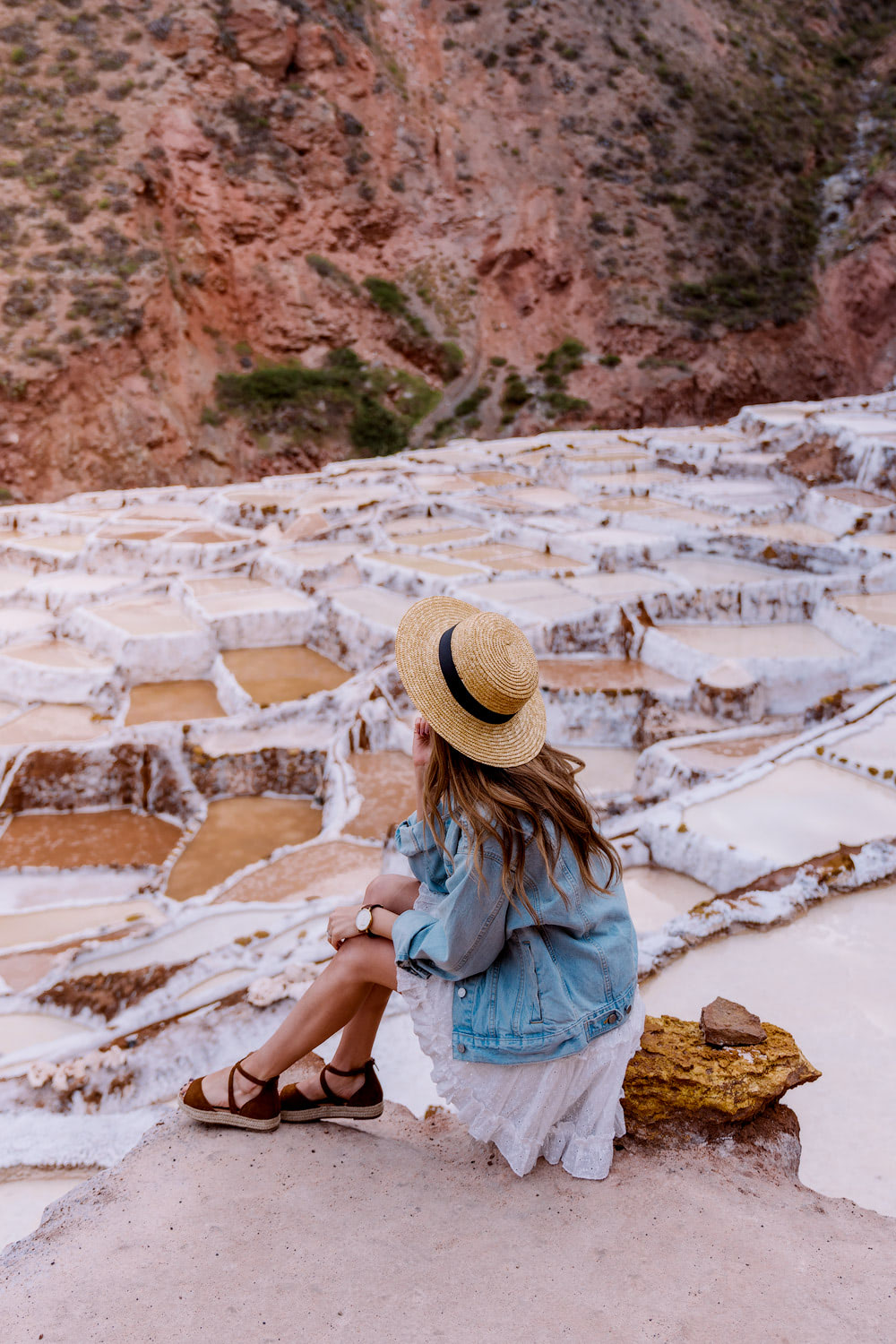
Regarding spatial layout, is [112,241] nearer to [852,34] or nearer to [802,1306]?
[802,1306]

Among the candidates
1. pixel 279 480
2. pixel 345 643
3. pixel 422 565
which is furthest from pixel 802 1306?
pixel 279 480

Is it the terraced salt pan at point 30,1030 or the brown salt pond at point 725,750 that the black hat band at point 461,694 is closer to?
the terraced salt pan at point 30,1030

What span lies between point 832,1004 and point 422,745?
143 cm

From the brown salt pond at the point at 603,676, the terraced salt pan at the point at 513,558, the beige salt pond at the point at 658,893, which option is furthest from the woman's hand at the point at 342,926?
the terraced salt pan at the point at 513,558

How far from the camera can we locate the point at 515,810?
1681 millimetres

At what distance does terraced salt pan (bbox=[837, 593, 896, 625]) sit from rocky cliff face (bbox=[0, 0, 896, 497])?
37.3 feet

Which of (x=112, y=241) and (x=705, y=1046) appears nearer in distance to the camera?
(x=705, y=1046)

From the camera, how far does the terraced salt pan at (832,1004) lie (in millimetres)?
2031

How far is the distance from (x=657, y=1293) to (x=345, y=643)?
5.61 meters

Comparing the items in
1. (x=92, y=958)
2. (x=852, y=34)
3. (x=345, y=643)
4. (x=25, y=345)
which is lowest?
(x=92, y=958)

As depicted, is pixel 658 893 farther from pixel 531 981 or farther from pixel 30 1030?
pixel 30 1030

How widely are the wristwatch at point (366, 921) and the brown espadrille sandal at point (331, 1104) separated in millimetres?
365

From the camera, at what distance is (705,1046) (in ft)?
6.68

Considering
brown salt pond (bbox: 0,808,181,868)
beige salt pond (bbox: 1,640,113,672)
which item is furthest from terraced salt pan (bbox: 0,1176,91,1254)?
beige salt pond (bbox: 1,640,113,672)
